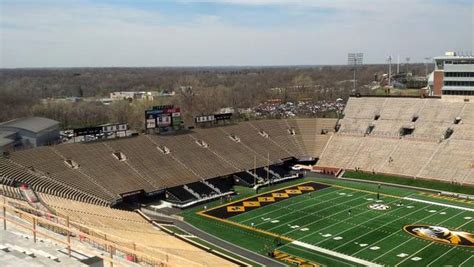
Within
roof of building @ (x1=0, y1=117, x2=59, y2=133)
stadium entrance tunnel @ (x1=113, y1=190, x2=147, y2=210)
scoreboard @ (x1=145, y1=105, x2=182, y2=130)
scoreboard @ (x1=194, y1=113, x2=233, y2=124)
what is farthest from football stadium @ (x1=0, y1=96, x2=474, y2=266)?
roof of building @ (x1=0, y1=117, x2=59, y2=133)

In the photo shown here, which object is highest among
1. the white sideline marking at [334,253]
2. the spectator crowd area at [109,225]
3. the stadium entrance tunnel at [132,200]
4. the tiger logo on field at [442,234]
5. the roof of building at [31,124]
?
the roof of building at [31,124]

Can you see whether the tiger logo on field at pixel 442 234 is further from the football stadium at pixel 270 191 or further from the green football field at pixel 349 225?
the football stadium at pixel 270 191

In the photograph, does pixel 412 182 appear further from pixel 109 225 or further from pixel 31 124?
pixel 31 124

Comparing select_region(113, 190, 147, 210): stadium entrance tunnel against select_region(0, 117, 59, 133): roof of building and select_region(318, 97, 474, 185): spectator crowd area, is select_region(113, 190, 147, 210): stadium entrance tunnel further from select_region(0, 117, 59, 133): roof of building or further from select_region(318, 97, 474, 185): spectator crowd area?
select_region(318, 97, 474, 185): spectator crowd area

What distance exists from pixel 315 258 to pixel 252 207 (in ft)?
44.0

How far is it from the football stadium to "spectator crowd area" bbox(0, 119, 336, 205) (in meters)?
0.19

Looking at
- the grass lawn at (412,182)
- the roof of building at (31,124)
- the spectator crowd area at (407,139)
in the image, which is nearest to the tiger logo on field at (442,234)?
the grass lawn at (412,182)

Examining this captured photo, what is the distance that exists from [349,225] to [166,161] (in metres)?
23.3

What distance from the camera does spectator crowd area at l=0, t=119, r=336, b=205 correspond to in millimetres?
46688

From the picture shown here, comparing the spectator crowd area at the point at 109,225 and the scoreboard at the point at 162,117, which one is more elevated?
the scoreboard at the point at 162,117

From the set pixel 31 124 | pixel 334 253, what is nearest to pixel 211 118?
pixel 31 124

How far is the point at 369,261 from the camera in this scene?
33.0 metres

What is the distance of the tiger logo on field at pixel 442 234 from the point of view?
36.5 m

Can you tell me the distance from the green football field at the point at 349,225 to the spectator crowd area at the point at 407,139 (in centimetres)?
638
